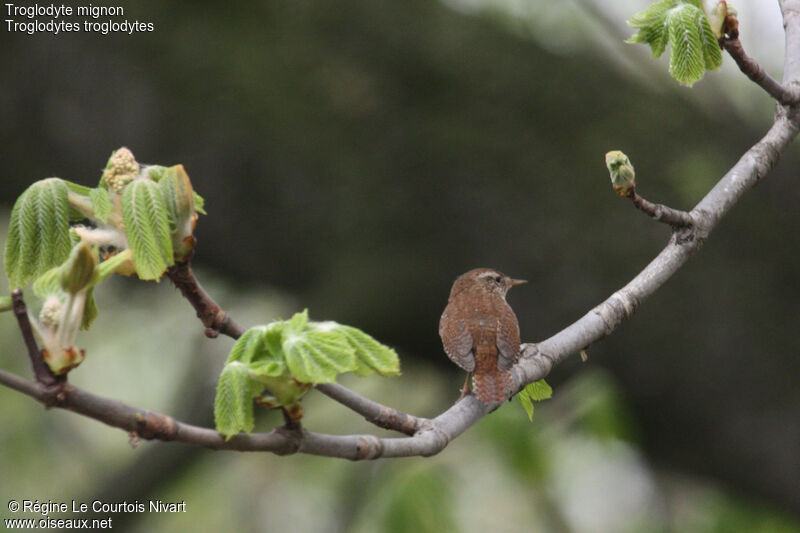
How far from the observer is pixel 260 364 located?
4.28 feet

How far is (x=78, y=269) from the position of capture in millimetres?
1198

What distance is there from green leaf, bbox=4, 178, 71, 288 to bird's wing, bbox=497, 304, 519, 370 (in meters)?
1.30

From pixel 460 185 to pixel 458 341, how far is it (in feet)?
4.14

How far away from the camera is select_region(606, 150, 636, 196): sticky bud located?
1779 millimetres

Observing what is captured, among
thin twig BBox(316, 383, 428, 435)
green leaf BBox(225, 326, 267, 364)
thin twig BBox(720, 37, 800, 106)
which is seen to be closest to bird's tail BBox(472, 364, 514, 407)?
thin twig BBox(316, 383, 428, 435)

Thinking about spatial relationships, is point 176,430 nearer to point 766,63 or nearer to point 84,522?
point 84,522

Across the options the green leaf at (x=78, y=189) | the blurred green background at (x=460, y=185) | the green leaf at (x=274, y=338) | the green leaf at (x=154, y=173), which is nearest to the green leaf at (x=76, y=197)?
the green leaf at (x=78, y=189)

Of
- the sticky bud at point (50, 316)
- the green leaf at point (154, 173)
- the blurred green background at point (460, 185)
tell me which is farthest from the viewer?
the blurred green background at point (460, 185)

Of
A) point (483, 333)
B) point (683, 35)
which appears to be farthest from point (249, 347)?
point (483, 333)

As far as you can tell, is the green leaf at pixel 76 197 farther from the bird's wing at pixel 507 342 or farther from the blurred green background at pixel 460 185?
the blurred green background at pixel 460 185

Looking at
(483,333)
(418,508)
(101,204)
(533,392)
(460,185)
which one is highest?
(460,185)

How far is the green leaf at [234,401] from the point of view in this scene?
1.20m

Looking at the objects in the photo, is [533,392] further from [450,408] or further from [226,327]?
[226,327]

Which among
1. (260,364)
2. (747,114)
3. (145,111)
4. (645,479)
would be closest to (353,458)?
(260,364)
